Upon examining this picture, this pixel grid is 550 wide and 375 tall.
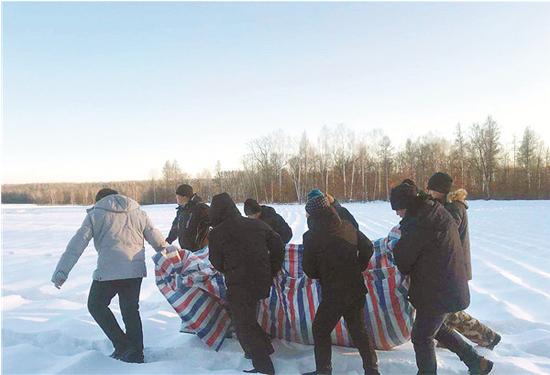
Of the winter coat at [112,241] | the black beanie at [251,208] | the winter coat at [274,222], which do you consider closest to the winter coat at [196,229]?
the black beanie at [251,208]

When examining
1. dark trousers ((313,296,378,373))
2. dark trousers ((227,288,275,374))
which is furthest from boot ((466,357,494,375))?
dark trousers ((227,288,275,374))

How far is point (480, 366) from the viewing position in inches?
150

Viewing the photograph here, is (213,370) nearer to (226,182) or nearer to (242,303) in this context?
(242,303)

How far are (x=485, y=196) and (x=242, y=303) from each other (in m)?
48.7

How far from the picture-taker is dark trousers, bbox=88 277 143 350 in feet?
14.6

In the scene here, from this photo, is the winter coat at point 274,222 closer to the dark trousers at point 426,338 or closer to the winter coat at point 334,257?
the winter coat at point 334,257

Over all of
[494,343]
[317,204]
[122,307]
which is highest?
[317,204]

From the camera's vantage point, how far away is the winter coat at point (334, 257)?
3.88 m

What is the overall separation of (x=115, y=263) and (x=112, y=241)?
8.6 inches

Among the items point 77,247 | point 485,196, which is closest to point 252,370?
point 77,247

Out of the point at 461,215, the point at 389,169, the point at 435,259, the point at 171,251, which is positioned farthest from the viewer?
the point at 389,169

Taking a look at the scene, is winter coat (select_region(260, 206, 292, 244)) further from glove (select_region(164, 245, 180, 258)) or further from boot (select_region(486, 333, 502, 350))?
boot (select_region(486, 333, 502, 350))

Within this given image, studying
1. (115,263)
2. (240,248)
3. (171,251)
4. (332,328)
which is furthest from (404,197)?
(115,263)

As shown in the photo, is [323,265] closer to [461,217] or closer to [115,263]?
[461,217]
